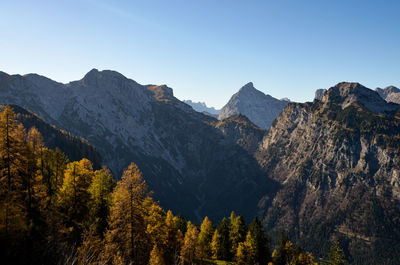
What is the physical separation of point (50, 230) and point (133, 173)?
440 inches

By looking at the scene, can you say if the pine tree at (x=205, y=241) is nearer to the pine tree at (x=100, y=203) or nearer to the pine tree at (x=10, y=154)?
the pine tree at (x=100, y=203)

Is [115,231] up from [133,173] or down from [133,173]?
down

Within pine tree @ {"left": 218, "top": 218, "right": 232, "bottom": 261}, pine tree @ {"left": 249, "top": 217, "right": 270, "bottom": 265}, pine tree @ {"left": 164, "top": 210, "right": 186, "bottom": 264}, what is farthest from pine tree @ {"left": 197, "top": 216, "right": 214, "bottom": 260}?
pine tree @ {"left": 249, "top": 217, "right": 270, "bottom": 265}

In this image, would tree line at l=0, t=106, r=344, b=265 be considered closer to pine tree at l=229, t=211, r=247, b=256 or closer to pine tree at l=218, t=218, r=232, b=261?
pine tree at l=229, t=211, r=247, b=256

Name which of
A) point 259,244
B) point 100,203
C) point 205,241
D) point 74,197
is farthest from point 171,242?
point 205,241

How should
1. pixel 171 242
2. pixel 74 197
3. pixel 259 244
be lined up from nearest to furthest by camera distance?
pixel 74 197
pixel 171 242
pixel 259 244

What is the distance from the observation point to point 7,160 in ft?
109

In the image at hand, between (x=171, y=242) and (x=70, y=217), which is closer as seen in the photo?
(x=70, y=217)

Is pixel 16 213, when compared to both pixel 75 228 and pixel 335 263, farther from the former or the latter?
pixel 335 263

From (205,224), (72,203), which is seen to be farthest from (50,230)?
(205,224)

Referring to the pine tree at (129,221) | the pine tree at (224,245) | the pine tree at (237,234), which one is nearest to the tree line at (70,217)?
the pine tree at (129,221)

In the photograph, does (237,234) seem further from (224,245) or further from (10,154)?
(10,154)

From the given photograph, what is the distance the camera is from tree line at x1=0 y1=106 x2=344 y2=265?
20.4m

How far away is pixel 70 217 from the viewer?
139ft
